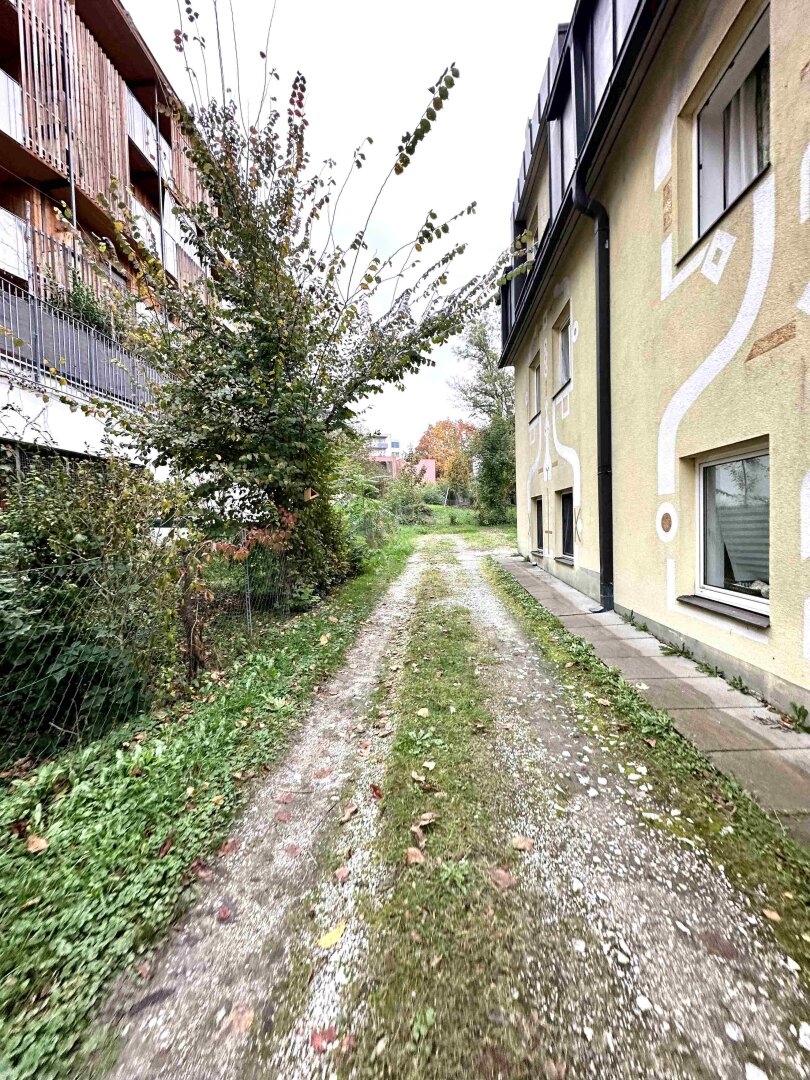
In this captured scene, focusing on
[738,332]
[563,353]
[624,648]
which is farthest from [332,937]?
[563,353]

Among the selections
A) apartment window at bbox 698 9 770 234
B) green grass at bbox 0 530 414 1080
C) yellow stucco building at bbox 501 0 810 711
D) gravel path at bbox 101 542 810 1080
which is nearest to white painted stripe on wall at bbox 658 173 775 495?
yellow stucco building at bbox 501 0 810 711

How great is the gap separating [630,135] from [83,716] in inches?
294

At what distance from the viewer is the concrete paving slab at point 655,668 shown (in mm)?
3564

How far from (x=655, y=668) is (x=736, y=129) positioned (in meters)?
4.47

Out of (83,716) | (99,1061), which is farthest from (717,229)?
(83,716)

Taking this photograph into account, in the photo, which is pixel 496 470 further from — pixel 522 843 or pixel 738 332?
pixel 522 843

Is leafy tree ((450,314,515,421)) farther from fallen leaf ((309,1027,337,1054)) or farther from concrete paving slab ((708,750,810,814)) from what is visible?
fallen leaf ((309,1027,337,1054))

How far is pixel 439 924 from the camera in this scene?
1646 millimetres

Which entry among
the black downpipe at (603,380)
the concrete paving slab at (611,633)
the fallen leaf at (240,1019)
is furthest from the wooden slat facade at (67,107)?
the fallen leaf at (240,1019)

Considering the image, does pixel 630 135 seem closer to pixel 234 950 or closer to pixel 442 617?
pixel 442 617

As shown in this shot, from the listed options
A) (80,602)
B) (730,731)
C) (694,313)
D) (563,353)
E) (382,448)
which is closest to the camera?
(730,731)

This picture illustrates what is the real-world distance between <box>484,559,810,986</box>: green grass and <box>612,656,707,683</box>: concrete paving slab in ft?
0.42

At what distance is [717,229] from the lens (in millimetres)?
3377

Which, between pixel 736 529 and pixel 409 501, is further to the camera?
pixel 409 501
